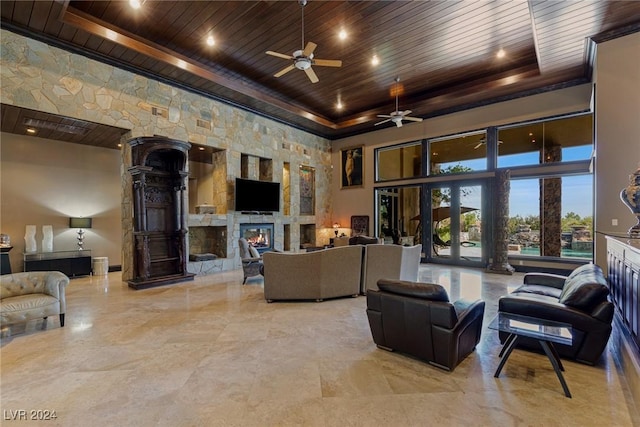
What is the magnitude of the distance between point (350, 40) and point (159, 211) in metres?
5.31

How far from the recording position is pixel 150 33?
549 cm

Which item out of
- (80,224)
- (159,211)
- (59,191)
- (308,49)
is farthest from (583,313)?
(59,191)

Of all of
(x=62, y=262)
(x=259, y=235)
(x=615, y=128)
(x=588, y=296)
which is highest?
(x=615, y=128)

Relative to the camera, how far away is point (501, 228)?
24.7 ft

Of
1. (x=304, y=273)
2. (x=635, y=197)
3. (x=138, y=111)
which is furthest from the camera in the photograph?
(x=138, y=111)

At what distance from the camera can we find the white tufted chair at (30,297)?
136 inches

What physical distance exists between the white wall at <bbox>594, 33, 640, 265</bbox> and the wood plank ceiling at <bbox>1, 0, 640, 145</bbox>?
1.21 ft

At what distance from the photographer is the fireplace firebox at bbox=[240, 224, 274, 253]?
851 cm

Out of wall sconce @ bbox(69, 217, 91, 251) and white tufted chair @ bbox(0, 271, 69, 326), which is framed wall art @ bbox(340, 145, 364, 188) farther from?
white tufted chair @ bbox(0, 271, 69, 326)

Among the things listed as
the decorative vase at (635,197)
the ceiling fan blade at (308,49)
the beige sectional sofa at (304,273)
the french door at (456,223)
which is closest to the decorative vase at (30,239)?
the beige sectional sofa at (304,273)

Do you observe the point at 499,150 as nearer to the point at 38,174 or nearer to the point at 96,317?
the point at 96,317

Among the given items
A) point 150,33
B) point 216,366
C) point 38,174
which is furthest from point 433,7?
point 38,174

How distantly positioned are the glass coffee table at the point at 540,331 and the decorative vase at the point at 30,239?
9010mm

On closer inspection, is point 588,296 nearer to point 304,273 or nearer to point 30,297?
point 304,273
